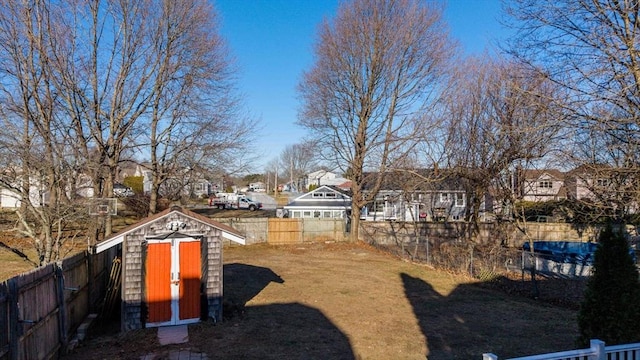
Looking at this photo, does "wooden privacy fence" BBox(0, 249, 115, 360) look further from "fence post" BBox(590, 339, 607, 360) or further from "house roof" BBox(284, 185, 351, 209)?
"house roof" BBox(284, 185, 351, 209)

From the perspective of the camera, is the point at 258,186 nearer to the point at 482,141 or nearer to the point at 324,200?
the point at 324,200

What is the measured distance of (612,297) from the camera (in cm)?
609

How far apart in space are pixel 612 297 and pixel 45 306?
8.22m

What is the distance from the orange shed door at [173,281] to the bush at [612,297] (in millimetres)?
7443

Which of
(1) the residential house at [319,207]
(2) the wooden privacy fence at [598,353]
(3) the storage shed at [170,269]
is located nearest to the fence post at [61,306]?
(3) the storage shed at [170,269]

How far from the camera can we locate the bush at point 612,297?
5992 mm

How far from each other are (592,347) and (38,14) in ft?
53.4

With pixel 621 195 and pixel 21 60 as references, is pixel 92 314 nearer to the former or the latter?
pixel 21 60

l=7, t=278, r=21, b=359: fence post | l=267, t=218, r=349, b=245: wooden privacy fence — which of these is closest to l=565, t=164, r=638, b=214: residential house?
l=7, t=278, r=21, b=359: fence post

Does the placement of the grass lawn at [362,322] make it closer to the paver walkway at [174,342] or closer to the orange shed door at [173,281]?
the paver walkway at [174,342]

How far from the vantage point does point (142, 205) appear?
27.2 metres

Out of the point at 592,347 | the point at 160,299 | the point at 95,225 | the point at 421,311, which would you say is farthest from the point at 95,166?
the point at 592,347

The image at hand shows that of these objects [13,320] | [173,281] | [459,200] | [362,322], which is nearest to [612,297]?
[362,322]

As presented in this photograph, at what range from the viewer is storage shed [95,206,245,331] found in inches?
377
